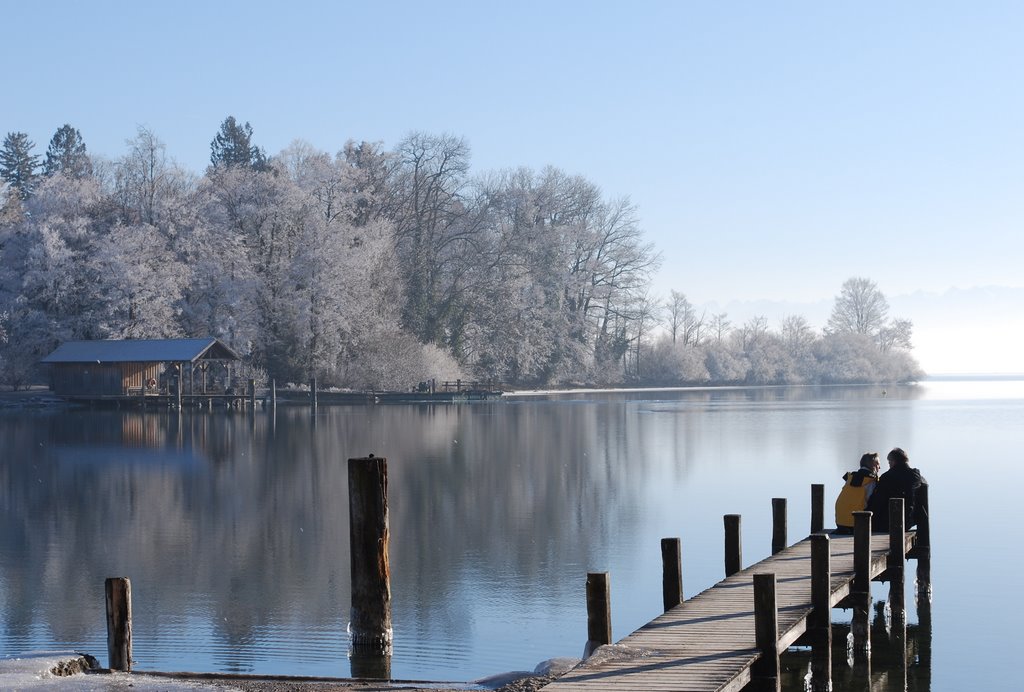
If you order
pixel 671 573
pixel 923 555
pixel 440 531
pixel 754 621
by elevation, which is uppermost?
pixel 671 573

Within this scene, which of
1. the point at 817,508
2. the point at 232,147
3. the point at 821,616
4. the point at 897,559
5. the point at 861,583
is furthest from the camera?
the point at 232,147

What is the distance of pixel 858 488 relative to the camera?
56.7 ft

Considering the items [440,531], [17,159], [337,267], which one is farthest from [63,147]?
[440,531]

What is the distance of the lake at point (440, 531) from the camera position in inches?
583

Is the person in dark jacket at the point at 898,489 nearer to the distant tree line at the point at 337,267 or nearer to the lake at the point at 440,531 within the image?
the lake at the point at 440,531

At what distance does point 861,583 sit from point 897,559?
1.82 m

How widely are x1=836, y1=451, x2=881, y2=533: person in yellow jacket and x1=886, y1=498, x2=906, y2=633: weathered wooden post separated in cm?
148

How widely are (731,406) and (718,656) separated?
65161 millimetres

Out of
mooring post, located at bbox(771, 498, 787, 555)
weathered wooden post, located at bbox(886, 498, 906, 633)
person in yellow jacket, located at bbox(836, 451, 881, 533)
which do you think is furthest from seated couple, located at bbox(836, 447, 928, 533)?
weathered wooden post, located at bbox(886, 498, 906, 633)

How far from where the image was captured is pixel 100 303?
218 ft

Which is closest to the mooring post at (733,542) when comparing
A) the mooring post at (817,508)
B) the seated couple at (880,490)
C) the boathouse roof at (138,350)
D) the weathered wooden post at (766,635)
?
the seated couple at (880,490)

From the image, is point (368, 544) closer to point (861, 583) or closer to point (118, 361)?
point (861, 583)

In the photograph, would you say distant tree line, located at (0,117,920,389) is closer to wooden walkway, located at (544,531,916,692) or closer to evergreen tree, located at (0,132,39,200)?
evergreen tree, located at (0,132,39,200)

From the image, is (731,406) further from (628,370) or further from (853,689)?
(853,689)
